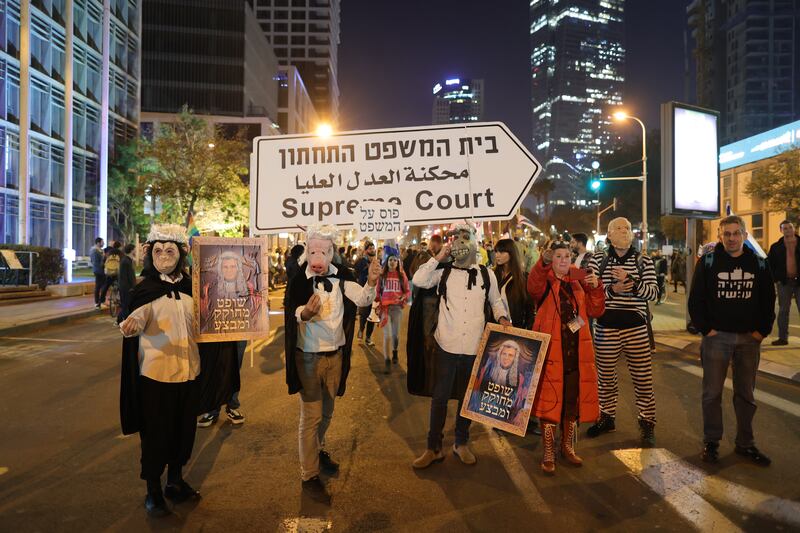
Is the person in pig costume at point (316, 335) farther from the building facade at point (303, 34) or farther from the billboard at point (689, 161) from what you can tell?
the building facade at point (303, 34)

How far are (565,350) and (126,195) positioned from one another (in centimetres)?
3760

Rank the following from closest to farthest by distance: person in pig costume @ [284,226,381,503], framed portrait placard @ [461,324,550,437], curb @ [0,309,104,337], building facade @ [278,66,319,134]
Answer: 1. person in pig costume @ [284,226,381,503]
2. framed portrait placard @ [461,324,550,437]
3. curb @ [0,309,104,337]
4. building facade @ [278,66,319,134]

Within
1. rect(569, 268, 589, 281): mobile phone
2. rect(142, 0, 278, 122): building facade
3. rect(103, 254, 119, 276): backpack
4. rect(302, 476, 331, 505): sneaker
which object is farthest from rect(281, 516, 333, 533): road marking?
rect(142, 0, 278, 122): building facade

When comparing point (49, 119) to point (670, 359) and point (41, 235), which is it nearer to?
point (41, 235)

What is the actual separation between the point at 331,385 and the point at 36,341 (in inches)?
386

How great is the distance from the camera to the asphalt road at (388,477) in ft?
12.1

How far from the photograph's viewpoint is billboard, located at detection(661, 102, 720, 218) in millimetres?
12227

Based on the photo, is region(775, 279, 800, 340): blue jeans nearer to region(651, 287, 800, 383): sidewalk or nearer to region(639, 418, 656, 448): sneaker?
region(651, 287, 800, 383): sidewalk

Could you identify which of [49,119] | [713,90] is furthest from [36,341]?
[713,90]

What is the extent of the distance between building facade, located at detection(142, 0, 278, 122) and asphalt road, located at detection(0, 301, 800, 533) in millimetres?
65608

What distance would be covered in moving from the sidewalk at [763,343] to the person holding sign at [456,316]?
5816mm

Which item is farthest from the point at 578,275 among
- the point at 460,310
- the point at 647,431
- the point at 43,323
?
the point at 43,323

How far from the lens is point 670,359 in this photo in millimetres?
9648

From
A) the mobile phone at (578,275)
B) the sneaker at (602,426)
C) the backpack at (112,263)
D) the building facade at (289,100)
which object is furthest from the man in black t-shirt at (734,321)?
the building facade at (289,100)
